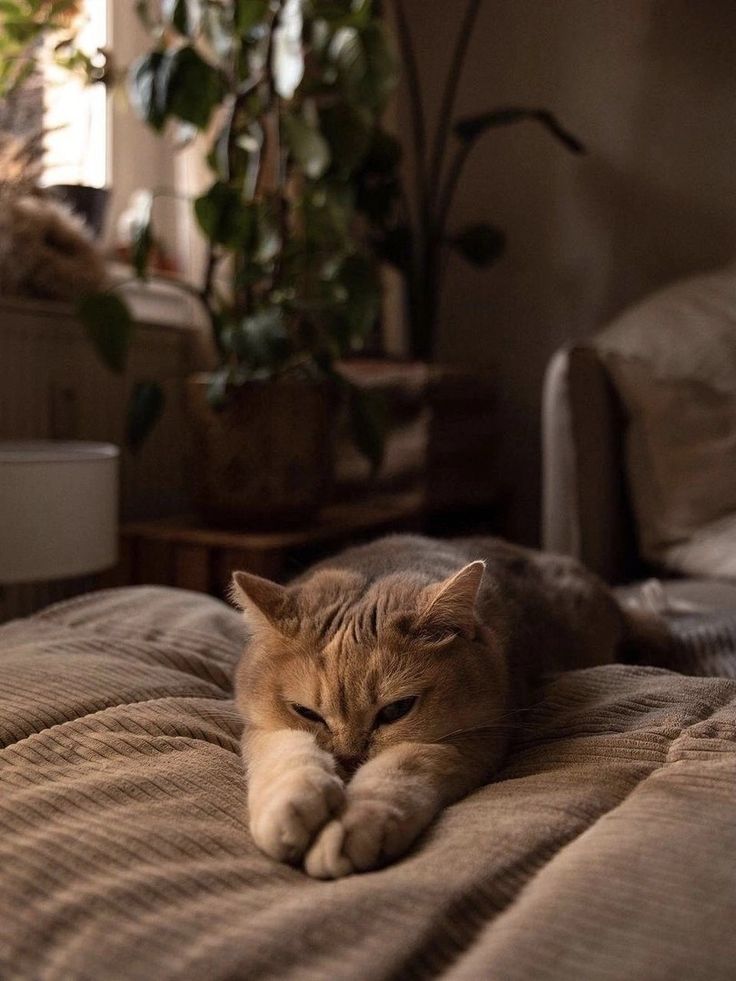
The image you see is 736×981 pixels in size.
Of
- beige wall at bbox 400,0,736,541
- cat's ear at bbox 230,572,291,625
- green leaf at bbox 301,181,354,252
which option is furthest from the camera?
beige wall at bbox 400,0,736,541

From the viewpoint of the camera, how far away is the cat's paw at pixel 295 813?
2.52ft

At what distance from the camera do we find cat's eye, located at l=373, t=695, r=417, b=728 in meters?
0.94

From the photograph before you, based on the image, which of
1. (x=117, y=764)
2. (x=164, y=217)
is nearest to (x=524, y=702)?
(x=117, y=764)

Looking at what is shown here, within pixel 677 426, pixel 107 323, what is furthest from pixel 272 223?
pixel 677 426

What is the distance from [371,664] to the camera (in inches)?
37.0

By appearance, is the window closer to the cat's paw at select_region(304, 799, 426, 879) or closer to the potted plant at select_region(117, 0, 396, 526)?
the potted plant at select_region(117, 0, 396, 526)

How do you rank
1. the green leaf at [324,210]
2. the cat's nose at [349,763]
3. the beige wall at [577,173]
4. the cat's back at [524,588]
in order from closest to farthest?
the cat's nose at [349,763], the cat's back at [524,588], the green leaf at [324,210], the beige wall at [577,173]

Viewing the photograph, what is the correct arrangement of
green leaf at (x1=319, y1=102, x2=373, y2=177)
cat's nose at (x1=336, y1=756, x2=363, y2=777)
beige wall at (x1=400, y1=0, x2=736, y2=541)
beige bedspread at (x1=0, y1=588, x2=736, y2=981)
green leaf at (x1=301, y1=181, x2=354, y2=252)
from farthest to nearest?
1. beige wall at (x1=400, y1=0, x2=736, y2=541)
2. green leaf at (x1=301, y1=181, x2=354, y2=252)
3. green leaf at (x1=319, y1=102, x2=373, y2=177)
4. cat's nose at (x1=336, y1=756, x2=363, y2=777)
5. beige bedspread at (x1=0, y1=588, x2=736, y2=981)

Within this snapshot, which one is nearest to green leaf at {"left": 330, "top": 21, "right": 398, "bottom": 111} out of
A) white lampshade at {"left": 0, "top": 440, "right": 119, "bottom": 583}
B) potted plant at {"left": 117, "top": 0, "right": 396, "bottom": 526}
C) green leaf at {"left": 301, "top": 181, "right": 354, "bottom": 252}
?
potted plant at {"left": 117, "top": 0, "right": 396, "bottom": 526}

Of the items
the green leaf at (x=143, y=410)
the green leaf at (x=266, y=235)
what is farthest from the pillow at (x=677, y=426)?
the green leaf at (x=143, y=410)

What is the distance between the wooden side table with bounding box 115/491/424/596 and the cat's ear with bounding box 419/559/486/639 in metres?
1.09

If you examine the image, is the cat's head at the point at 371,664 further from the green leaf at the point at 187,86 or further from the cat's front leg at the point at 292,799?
the green leaf at the point at 187,86

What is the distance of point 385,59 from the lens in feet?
6.97

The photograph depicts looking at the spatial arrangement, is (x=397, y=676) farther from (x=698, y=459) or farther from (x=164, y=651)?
(x=698, y=459)
